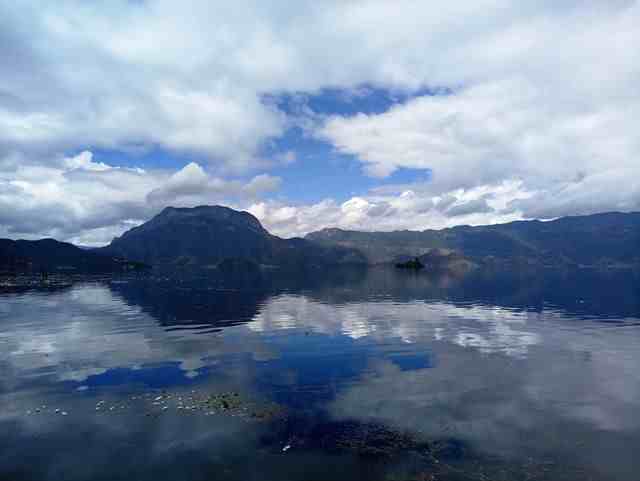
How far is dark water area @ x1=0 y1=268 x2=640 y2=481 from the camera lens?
35344mm

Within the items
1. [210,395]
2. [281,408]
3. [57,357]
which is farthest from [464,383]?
[57,357]

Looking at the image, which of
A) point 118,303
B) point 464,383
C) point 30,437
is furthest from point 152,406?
point 118,303

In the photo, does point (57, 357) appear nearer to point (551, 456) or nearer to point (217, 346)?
point (217, 346)

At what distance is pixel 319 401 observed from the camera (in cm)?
5044

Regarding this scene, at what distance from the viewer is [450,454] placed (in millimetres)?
36594

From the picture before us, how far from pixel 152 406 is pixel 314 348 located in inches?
1404

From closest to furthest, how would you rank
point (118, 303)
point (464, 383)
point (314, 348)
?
point (464, 383)
point (314, 348)
point (118, 303)

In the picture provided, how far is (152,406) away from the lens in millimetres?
48406

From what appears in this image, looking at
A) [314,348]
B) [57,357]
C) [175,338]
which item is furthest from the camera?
[175,338]

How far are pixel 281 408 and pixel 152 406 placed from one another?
578 inches

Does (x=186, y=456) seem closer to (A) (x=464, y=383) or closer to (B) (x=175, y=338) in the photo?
(A) (x=464, y=383)

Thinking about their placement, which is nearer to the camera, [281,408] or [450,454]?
[450,454]

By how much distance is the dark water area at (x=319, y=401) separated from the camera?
3534cm

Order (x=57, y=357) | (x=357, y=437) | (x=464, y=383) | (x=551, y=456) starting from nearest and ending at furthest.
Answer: (x=551, y=456) < (x=357, y=437) < (x=464, y=383) < (x=57, y=357)
